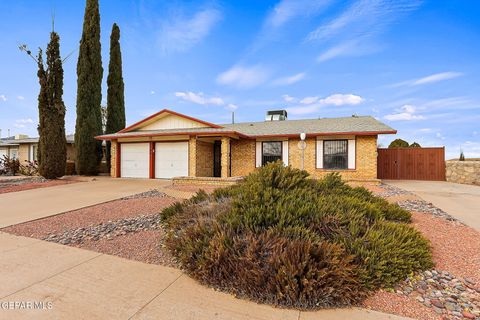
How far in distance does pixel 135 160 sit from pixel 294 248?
15174mm

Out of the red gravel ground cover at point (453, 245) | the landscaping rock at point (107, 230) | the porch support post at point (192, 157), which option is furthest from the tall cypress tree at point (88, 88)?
the red gravel ground cover at point (453, 245)

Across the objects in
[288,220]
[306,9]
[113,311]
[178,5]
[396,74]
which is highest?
[178,5]

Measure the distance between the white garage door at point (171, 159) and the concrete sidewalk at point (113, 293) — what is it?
36.1 feet

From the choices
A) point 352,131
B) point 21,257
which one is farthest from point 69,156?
point 352,131

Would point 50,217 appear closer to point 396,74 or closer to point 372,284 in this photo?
point 372,284

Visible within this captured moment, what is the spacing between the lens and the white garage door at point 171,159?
14.8 m

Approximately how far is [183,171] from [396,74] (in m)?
13.1

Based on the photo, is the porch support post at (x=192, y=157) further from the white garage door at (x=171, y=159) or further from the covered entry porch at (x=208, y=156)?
the white garage door at (x=171, y=159)

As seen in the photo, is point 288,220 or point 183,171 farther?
point 183,171

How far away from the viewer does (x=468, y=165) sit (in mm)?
14148

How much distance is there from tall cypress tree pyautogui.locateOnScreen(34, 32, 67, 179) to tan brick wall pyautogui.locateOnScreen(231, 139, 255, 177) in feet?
34.7

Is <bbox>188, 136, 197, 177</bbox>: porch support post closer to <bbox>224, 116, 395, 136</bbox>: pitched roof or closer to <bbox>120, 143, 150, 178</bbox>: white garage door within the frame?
<bbox>120, 143, 150, 178</bbox>: white garage door

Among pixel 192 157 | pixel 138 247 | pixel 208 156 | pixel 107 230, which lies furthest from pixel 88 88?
pixel 138 247

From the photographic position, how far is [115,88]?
19578 millimetres
